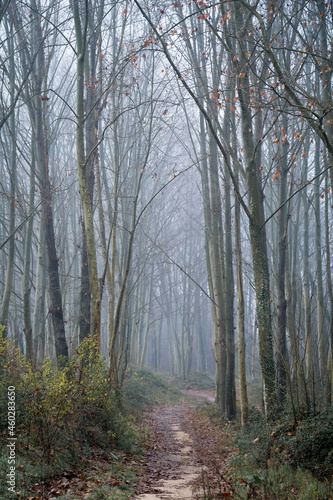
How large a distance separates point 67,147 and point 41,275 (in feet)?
33.2

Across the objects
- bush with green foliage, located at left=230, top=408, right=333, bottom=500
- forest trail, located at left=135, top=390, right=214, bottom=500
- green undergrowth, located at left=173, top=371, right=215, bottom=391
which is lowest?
green undergrowth, located at left=173, top=371, right=215, bottom=391

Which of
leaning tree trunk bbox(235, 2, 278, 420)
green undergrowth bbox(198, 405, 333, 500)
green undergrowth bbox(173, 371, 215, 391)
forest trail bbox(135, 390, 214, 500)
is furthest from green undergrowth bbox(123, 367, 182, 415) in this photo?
green undergrowth bbox(198, 405, 333, 500)

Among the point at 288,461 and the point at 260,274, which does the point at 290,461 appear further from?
the point at 260,274

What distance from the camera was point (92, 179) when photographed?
33.3 feet

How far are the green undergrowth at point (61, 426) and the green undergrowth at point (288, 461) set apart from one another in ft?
4.66

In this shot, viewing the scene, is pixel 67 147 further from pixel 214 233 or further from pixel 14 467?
pixel 14 467

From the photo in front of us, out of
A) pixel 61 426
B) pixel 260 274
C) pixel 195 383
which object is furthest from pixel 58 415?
pixel 195 383

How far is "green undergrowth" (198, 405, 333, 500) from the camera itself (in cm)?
368

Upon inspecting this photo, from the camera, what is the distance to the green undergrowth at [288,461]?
368cm

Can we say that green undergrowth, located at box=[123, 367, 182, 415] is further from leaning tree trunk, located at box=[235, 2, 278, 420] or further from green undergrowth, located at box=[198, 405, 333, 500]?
green undergrowth, located at box=[198, 405, 333, 500]

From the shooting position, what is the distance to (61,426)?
17.3 feet

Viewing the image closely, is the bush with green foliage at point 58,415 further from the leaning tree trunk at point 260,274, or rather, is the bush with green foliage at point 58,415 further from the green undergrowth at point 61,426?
the leaning tree trunk at point 260,274

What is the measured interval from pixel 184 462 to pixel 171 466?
0.36 metres

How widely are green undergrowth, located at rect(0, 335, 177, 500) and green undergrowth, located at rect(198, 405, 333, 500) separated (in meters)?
1.42
